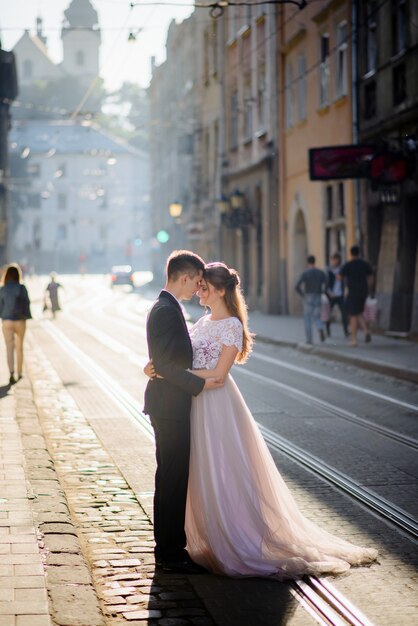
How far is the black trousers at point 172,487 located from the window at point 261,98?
33.4m

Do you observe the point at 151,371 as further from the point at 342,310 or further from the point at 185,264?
the point at 342,310

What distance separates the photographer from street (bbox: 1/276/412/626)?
5.96 m

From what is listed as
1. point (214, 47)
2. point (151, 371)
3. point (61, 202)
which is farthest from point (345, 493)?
point (61, 202)

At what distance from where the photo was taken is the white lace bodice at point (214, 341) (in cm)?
663

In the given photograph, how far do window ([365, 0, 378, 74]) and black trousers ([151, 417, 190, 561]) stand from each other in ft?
71.2

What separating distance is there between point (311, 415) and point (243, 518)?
7.00m

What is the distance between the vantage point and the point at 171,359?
6516 mm

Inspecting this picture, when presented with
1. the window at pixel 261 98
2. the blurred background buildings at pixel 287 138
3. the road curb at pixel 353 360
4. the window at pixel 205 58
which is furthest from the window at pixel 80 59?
the road curb at pixel 353 360

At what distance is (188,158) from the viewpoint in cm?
6294

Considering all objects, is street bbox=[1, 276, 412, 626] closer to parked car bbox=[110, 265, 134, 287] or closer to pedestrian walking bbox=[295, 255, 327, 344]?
pedestrian walking bbox=[295, 255, 327, 344]

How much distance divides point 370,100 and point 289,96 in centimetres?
932

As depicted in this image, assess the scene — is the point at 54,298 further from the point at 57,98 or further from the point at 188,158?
the point at 57,98

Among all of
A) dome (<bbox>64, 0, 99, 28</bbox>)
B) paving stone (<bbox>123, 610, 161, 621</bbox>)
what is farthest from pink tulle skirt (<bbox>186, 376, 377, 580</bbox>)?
dome (<bbox>64, 0, 99, 28</bbox>)

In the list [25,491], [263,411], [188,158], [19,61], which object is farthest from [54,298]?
[19,61]
